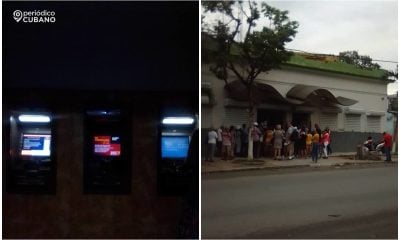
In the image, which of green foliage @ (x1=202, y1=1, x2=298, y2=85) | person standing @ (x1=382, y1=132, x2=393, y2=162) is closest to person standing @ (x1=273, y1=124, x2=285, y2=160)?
green foliage @ (x1=202, y1=1, x2=298, y2=85)

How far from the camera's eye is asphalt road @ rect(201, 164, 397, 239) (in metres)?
5.68

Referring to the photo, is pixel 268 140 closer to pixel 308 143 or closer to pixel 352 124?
pixel 308 143

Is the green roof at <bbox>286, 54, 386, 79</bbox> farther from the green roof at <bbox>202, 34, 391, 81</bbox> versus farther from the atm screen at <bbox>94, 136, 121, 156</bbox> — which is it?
the atm screen at <bbox>94, 136, 121, 156</bbox>

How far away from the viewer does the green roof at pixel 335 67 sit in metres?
5.66

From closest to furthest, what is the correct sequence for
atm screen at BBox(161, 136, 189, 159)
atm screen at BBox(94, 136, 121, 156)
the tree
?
the tree → atm screen at BBox(161, 136, 189, 159) → atm screen at BBox(94, 136, 121, 156)

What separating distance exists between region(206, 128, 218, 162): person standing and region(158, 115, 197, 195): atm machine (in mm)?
1484

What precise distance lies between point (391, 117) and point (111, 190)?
3558mm

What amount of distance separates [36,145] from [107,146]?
0.88m

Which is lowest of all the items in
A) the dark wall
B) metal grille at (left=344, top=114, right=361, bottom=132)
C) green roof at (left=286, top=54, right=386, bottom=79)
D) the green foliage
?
the dark wall

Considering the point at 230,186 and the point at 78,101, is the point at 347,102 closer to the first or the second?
the point at 230,186

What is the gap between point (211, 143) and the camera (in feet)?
18.7

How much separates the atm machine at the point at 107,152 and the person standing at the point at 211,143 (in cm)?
190

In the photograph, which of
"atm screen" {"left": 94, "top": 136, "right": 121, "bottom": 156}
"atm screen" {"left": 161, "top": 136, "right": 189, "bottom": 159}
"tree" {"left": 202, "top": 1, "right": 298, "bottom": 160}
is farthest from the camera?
"atm screen" {"left": 94, "top": 136, "right": 121, "bottom": 156}

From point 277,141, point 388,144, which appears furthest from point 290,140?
point 388,144
